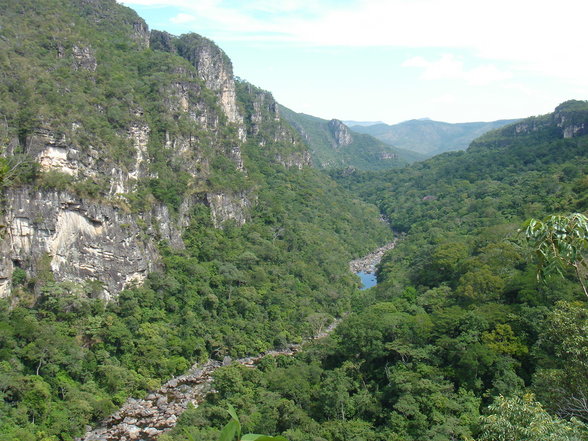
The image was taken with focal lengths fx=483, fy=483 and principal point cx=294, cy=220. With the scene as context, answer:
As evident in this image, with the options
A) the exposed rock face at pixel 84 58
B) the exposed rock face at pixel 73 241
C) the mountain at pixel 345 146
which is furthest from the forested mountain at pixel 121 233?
the mountain at pixel 345 146

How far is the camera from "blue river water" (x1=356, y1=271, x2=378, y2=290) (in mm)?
54491

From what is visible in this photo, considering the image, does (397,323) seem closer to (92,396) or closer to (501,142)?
(92,396)

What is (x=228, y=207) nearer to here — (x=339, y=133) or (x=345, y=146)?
(x=339, y=133)

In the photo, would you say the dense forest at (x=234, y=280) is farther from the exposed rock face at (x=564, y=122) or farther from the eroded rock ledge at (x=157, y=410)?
the exposed rock face at (x=564, y=122)

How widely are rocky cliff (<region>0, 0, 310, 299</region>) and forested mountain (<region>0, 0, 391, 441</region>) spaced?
0.13 metres

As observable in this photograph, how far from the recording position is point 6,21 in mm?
44531

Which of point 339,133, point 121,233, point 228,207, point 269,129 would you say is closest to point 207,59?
point 269,129

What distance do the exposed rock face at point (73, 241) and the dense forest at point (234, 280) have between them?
225 mm

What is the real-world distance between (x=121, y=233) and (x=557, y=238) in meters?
34.6

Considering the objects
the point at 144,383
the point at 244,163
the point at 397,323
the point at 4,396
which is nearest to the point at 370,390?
the point at 397,323

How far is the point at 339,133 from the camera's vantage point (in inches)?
6211

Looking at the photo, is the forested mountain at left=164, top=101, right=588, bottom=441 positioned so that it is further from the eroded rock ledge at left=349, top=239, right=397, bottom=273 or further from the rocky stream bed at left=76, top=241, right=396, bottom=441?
the eroded rock ledge at left=349, top=239, right=397, bottom=273

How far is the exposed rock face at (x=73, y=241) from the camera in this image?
30.5 meters

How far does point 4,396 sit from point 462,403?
21.8m
